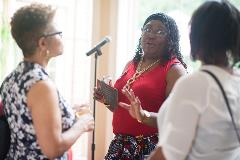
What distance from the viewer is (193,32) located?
3.85 feet

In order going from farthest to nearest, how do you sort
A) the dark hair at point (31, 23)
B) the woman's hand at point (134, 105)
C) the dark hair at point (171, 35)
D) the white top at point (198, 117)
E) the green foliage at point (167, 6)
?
the green foliage at point (167, 6)
the dark hair at point (171, 35)
the woman's hand at point (134, 105)
the dark hair at point (31, 23)
the white top at point (198, 117)

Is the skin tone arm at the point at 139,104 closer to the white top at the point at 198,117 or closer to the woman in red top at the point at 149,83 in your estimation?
the woman in red top at the point at 149,83

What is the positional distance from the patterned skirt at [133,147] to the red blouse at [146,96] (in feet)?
0.09

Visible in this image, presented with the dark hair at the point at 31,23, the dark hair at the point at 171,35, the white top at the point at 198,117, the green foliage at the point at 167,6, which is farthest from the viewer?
the green foliage at the point at 167,6

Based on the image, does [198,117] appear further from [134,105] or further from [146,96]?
[146,96]

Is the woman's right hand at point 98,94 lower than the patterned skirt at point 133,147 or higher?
higher

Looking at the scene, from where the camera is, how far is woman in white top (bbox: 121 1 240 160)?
109cm

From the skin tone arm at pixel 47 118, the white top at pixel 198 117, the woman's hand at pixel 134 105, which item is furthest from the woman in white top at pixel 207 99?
the woman's hand at pixel 134 105

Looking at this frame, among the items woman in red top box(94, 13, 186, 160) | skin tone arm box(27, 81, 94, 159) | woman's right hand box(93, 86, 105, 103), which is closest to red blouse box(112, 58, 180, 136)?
woman in red top box(94, 13, 186, 160)

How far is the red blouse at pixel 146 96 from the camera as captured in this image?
193 cm

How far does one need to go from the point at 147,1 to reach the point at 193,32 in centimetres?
220

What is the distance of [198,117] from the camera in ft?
3.58

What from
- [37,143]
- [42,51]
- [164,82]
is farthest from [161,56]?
[37,143]

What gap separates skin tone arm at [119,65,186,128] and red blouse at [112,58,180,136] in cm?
3
